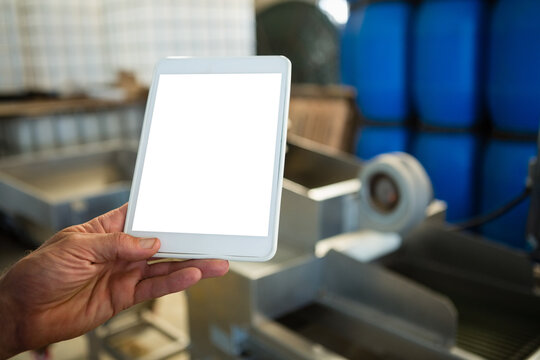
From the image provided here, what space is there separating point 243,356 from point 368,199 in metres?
0.47

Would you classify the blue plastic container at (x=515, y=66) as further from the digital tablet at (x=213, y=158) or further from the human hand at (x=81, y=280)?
the human hand at (x=81, y=280)

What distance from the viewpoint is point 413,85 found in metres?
1.67

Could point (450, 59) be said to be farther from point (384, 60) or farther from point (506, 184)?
point (506, 184)

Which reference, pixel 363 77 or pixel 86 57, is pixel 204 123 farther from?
pixel 86 57

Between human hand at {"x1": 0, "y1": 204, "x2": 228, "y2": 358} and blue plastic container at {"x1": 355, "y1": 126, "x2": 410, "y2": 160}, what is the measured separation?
129 cm

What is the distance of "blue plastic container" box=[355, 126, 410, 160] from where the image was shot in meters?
1.76

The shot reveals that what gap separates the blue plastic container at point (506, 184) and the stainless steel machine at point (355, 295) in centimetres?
19

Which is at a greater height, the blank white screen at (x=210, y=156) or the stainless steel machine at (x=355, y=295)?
the blank white screen at (x=210, y=156)

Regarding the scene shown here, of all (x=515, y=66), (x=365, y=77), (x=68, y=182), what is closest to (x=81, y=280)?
(x=515, y=66)

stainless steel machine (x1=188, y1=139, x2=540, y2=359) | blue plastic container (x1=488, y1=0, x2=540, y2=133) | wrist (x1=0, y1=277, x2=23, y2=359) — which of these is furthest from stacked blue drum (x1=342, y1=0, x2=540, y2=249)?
wrist (x1=0, y1=277, x2=23, y2=359)

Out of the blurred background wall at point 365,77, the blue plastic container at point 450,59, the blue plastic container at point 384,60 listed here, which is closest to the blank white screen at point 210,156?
the blurred background wall at point 365,77

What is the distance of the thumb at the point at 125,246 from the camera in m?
0.57

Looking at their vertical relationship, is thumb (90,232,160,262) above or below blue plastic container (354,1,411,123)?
below

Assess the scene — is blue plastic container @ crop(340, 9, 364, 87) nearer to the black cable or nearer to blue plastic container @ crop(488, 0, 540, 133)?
blue plastic container @ crop(488, 0, 540, 133)
